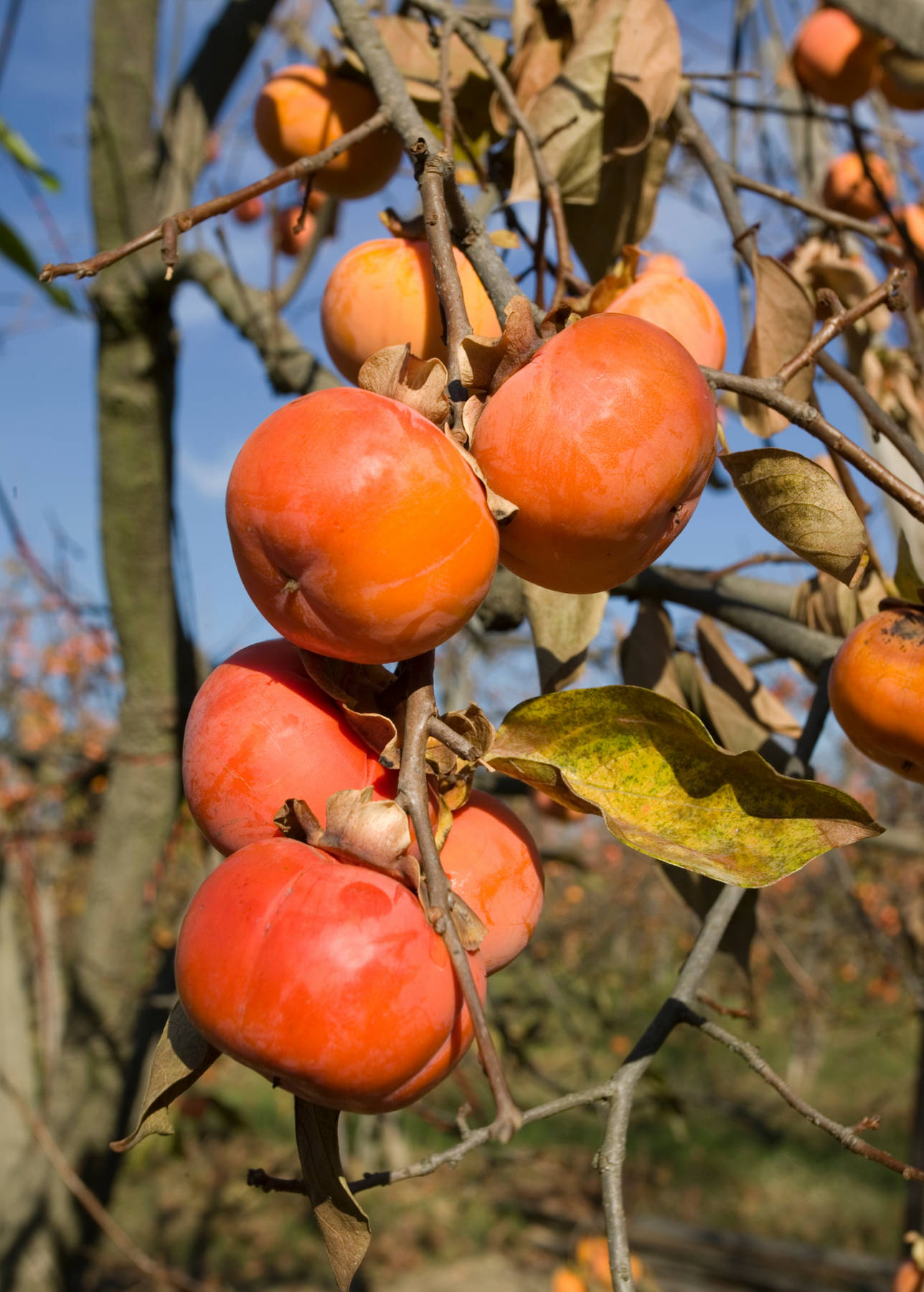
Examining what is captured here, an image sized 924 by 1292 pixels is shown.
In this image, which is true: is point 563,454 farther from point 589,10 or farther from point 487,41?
point 487,41

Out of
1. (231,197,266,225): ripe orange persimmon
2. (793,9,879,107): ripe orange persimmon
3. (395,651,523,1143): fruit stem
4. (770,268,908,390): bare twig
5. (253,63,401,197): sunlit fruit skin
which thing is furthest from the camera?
(231,197,266,225): ripe orange persimmon

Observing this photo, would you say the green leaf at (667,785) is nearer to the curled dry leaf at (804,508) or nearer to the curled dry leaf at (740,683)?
the curled dry leaf at (804,508)

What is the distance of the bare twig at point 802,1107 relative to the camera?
601mm

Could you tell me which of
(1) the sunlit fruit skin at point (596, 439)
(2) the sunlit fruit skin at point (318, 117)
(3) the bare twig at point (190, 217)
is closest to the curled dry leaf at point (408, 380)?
(1) the sunlit fruit skin at point (596, 439)

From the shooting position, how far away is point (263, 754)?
21.9 inches

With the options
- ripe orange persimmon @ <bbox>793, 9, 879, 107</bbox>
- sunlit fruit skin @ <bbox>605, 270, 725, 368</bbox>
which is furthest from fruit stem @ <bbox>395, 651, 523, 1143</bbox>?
ripe orange persimmon @ <bbox>793, 9, 879, 107</bbox>

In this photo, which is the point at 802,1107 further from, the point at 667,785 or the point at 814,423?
the point at 814,423

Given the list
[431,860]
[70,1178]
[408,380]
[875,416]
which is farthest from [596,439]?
[70,1178]

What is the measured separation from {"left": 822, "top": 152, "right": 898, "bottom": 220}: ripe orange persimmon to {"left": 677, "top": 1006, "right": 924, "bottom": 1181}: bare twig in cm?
195

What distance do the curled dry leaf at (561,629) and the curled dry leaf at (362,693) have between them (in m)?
0.28

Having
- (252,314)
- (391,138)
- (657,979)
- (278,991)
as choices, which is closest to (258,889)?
(278,991)

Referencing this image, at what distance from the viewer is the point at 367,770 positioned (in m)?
0.57

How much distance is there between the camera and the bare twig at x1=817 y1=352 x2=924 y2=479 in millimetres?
776

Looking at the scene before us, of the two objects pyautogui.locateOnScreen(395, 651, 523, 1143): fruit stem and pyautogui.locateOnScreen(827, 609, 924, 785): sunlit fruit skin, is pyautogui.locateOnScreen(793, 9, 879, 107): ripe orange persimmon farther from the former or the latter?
pyautogui.locateOnScreen(395, 651, 523, 1143): fruit stem
